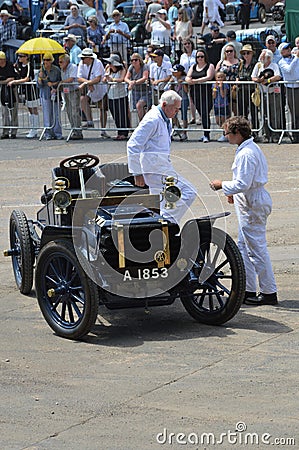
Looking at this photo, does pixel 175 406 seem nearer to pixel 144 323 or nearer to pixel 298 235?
pixel 144 323

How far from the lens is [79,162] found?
905 centimetres

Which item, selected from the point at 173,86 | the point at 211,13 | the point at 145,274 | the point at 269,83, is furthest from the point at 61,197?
the point at 211,13

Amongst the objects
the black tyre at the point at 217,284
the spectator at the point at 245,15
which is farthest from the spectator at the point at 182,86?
the spectator at the point at 245,15

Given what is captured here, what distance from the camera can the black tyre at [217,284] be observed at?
777 cm

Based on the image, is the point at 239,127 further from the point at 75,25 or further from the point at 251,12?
the point at 251,12

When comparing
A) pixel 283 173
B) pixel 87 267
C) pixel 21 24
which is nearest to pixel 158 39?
pixel 21 24

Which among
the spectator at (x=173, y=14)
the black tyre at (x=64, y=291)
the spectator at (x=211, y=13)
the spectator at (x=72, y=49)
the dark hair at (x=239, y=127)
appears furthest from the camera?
the spectator at (x=211, y=13)

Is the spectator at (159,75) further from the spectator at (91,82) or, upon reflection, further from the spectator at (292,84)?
the spectator at (292,84)

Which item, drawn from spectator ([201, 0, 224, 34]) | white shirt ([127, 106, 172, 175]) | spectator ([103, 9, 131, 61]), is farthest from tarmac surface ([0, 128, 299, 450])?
spectator ([201, 0, 224, 34])

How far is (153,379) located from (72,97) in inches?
560

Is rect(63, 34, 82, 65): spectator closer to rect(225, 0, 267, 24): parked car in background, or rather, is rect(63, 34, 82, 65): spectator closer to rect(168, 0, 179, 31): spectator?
rect(168, 0, 179, 31): spectator

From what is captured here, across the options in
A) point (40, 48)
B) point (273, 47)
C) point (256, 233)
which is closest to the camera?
point (256, 233)

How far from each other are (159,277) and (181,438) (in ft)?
7.35

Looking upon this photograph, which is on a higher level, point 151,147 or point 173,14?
point 173,14
